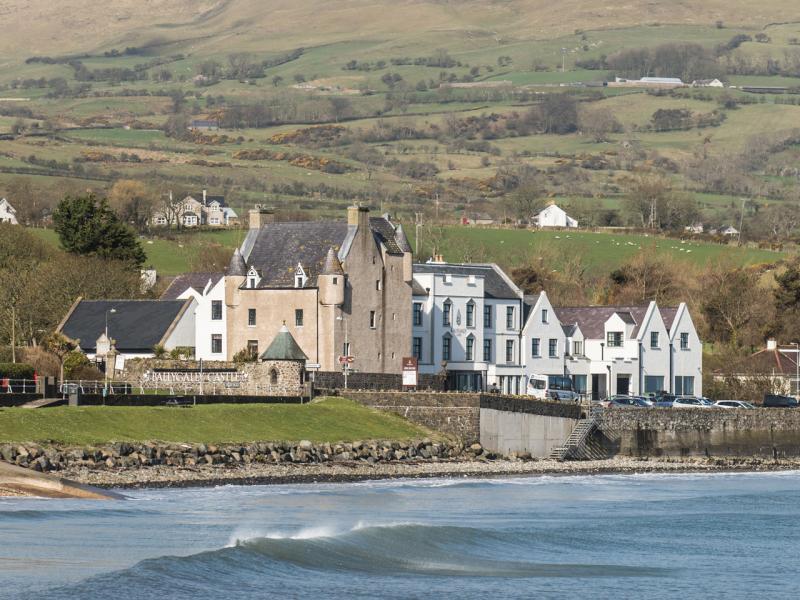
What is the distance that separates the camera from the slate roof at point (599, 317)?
100562 millimetres

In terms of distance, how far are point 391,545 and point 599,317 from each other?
58.2m

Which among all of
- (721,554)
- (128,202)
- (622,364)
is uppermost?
(128,202)

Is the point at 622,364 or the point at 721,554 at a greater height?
the point at 622,364

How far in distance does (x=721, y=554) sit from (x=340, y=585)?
1321cm

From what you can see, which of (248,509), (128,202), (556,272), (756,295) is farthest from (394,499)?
(128,202)

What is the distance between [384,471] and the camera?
68125 mm

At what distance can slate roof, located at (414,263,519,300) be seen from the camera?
93188 mm

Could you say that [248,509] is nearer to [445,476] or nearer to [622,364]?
[445,476]

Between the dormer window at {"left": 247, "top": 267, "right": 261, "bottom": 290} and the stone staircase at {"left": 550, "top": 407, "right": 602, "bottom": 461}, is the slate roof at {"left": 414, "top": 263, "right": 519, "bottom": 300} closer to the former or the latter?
the dormer window at {"left": 247, "top": 267, "right": 261, "bottom": 290}

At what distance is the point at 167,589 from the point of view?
35469 mm

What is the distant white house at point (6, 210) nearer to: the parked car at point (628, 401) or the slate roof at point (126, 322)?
the slate roof at point (126, 322)

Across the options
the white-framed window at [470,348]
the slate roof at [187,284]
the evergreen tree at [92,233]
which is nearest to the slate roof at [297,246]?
the white-framed window at [470,348]

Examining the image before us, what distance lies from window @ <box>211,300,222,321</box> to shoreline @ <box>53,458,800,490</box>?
21048 millimetres

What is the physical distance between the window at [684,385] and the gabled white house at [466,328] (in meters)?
11.7
